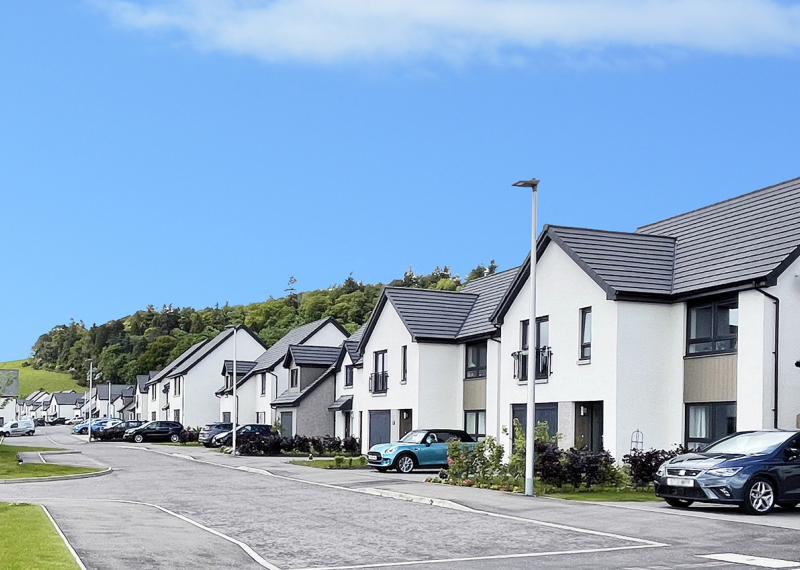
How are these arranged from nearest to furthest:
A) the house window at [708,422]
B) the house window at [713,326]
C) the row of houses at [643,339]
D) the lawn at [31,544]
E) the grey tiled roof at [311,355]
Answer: the lawn at [31,544]
the row of houses at [643,339]
the house window at [708,422]
the house window at [713,326]
the grey tiled roof at [311,355]

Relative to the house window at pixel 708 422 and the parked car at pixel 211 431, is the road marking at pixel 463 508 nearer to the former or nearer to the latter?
the house window at pixel 708 422

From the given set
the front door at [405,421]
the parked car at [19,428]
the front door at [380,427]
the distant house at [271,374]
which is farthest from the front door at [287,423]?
the parked car at [19,428]

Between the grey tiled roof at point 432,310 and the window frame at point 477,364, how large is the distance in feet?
3.25

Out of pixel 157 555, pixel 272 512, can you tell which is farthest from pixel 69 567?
pixel 272 512

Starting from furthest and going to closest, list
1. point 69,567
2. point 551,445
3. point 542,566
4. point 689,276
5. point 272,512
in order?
point 689,276 → point 551,445 → point 272,512 → point 542,566 → point 69,567

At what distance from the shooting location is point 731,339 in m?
26.0

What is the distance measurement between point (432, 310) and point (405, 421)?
5.15 meters

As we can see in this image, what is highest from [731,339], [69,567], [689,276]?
[689,276]

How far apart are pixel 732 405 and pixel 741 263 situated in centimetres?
363

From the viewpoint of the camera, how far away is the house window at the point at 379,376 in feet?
152

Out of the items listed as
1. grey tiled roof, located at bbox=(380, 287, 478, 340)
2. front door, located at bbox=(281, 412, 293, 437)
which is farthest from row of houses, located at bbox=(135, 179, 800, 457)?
front door, located at bbox=(281, 412, 293, 437)

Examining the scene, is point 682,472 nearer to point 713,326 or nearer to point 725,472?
point 725,472

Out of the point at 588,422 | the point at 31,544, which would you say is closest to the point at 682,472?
the point at 588,422

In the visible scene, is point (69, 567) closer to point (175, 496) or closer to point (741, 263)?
point (175, 496)
